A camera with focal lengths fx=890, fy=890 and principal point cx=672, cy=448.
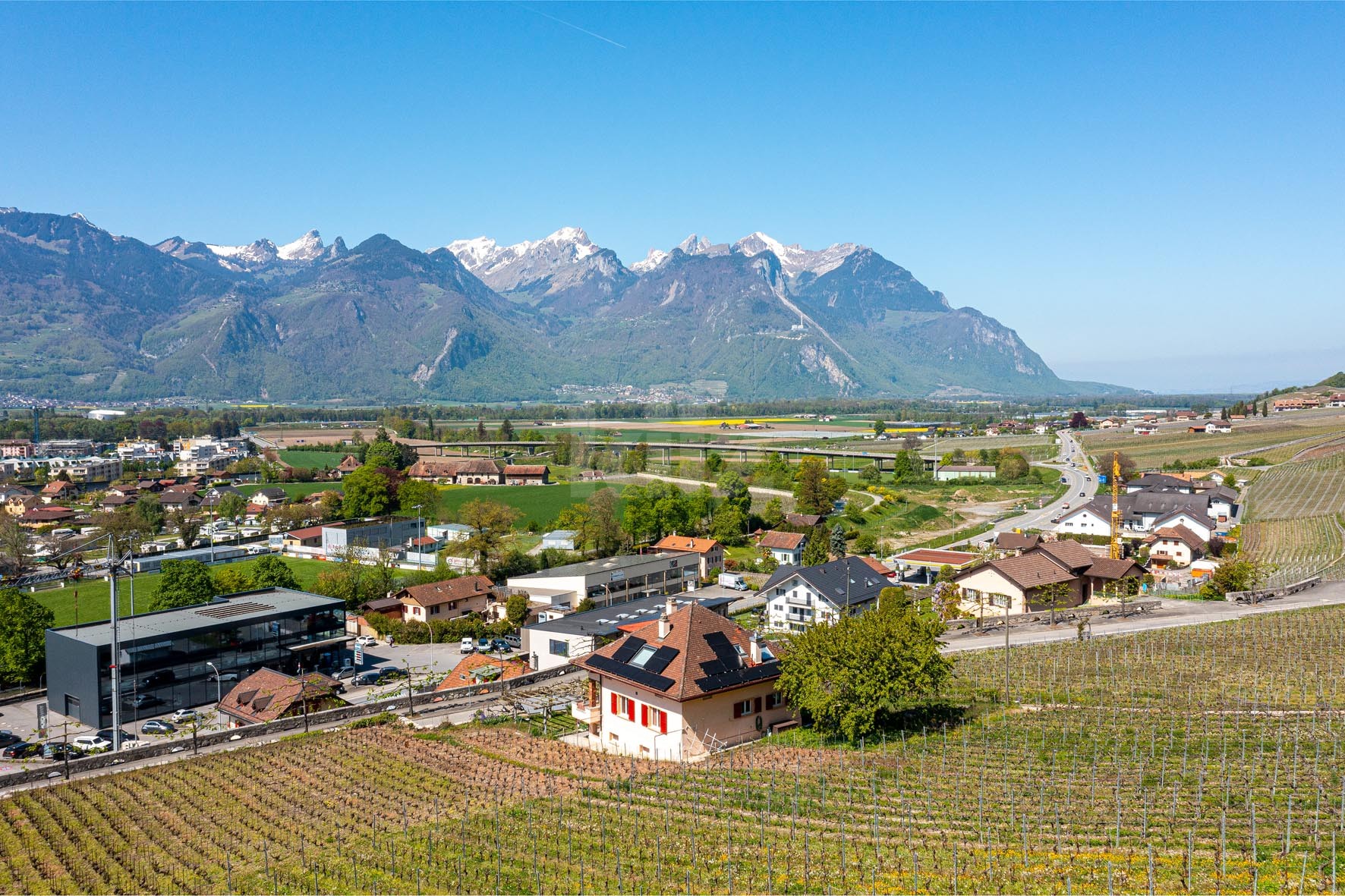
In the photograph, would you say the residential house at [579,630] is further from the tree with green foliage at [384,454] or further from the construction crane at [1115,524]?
the tree with green foliage at [384,454]

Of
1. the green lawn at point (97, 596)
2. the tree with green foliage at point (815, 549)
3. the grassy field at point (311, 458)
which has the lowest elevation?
the green lawn at point (97, 596)

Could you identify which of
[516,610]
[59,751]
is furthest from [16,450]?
[59,751]

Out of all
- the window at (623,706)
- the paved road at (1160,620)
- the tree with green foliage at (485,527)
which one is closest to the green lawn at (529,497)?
the tree with green foliage at (485,527)

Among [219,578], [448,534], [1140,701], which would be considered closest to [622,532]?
[448,534]

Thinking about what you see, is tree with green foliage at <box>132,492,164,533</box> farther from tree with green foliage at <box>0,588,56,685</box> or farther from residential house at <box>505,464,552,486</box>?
tree with green foliage at <box>0,588,56,685</box>

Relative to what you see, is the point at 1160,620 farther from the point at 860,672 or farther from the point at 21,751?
the point at 21,751
